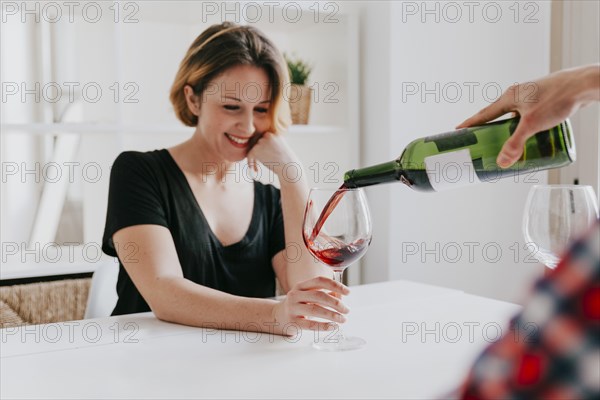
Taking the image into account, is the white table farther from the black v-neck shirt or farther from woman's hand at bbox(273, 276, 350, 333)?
the black v-neck shirt

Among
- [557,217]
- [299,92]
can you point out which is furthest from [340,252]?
[299,92]

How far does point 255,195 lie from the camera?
1671 millimetres

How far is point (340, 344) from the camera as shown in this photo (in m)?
0.94

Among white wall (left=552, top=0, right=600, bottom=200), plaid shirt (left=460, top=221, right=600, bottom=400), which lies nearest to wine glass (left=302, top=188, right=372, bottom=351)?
plaid shirt (left=460, top=221, right=600, bottom=400)

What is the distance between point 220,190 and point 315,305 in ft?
2.27

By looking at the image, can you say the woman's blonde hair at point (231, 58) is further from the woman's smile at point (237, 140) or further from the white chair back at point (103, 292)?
the white chair back at point (103, 292)

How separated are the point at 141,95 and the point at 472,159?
1.80 metres

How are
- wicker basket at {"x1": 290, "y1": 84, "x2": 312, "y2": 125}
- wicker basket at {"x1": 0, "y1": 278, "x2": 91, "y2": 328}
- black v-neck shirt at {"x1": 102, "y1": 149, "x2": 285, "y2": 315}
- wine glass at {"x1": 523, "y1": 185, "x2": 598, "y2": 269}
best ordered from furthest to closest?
wicker basket at {"x1": 290, "y1": 84, "x2": 312, "y2": 125} → wicker basket at {"x1": 0, "y1": 278, "x2": 91, "y2": 328} → black v-neck shirt at {"x1": 102, "y1": 149, "x2": 285, "y2": 315} → wine glass at {"x1": 523, "y1": 185, "x2": 598, "y2": 269}

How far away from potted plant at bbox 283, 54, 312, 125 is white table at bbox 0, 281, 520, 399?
1292 millimetres

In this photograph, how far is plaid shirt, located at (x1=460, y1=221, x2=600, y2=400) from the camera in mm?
151

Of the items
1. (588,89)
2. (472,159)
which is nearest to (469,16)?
(472,159)

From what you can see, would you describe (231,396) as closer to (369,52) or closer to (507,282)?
(369,52)

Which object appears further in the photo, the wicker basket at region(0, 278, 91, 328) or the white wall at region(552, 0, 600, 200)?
the white wall at region(552, 0, 600, 200)

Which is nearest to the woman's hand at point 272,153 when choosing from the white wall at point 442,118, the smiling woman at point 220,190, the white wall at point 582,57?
the smiling woman at point 220,190
